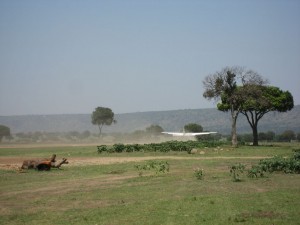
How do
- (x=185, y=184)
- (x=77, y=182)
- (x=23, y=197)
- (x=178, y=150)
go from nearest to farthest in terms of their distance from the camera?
(x=23, y=197)
(x=185, y=184)
(x=77, y=182)
(x=178, y=150)

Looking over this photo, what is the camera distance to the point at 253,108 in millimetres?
60844

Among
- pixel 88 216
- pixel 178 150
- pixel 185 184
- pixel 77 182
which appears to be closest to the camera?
pixel 88 216

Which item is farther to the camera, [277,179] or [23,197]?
[277,179]

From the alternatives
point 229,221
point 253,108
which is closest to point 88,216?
point 229,221

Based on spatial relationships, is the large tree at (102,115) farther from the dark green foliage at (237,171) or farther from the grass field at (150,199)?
the dark green foliage at (237,171)

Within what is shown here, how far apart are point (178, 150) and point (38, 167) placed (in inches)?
885

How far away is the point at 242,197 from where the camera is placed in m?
15.9

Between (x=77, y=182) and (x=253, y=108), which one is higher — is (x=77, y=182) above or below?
below

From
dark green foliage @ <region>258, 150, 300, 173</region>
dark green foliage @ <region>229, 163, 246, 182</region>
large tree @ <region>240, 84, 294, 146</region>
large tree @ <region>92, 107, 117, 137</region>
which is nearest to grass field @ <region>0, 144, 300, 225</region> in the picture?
dark green foliage @ <region>229, 163, 246, 182</region>

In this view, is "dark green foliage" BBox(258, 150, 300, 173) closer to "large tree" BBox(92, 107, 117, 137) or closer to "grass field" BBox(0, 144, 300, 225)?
"grass field" BBox(0, 144, 300, 225)

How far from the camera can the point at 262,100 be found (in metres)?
57.6

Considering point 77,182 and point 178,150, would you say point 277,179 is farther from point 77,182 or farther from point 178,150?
point 178,150

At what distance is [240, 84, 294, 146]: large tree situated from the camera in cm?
5713

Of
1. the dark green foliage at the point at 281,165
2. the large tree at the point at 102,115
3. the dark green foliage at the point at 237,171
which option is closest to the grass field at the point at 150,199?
the dark green foliage at the point at 237,171
